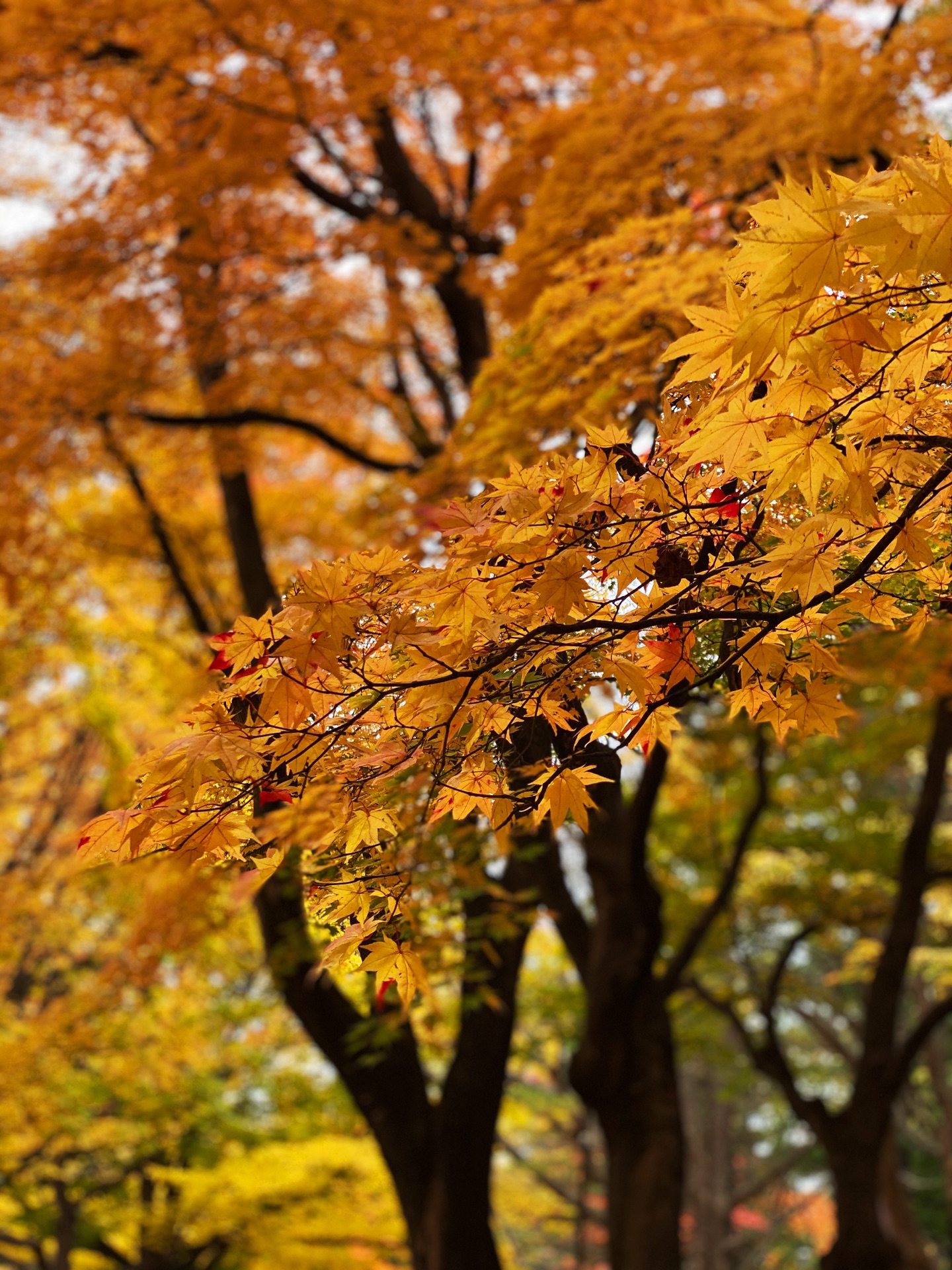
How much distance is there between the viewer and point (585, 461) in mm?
1380

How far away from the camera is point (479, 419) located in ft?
12.4

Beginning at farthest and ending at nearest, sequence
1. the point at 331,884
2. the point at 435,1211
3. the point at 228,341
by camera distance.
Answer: the point at 228,341
the point at 435,1211
the point at 331,884

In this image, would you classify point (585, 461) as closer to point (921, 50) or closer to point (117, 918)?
point (921, 50)

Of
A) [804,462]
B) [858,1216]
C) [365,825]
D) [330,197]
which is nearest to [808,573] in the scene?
[804,462]

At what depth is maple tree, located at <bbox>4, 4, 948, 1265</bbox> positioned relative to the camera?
128cm

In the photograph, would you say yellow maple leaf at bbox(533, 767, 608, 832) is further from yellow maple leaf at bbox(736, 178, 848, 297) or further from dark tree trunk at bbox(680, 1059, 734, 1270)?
dark tree trunk at bbox(680, 1059, 734, 1270)

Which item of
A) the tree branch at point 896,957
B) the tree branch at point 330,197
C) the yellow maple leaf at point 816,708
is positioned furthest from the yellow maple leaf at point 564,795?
the tree branch at point 330,197

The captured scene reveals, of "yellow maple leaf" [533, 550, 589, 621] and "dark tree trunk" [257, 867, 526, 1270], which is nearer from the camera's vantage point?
"yellow maple leaf" [533, 550, 589, 621]

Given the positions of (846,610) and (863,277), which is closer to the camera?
(863,277)

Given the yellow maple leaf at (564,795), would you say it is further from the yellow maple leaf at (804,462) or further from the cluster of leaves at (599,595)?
the yellow maple leaf at (804,462)

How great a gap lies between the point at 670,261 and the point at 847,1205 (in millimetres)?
5352

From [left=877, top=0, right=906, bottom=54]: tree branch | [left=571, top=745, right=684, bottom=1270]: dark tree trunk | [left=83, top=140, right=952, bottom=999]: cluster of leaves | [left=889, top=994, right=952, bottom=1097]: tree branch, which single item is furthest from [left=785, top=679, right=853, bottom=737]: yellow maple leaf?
[left=889, top=994, right=952, bottom=1097]: tree branch

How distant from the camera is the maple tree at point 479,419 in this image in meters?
1.28

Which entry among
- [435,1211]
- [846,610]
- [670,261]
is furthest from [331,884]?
[435,1211]
